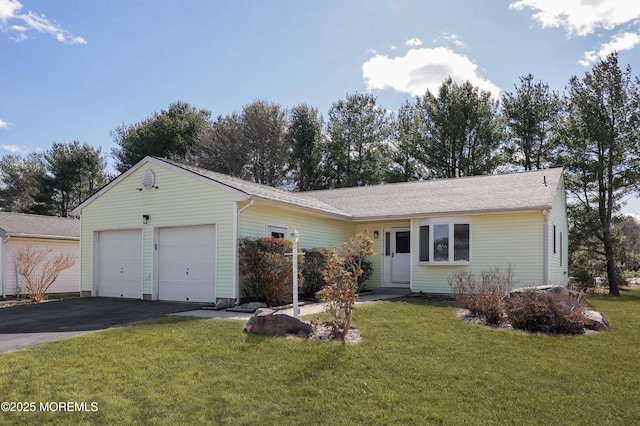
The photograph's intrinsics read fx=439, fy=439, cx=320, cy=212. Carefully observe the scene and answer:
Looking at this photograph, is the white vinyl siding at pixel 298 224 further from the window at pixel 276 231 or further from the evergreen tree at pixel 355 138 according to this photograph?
the evergreen tree at pixel 355 138

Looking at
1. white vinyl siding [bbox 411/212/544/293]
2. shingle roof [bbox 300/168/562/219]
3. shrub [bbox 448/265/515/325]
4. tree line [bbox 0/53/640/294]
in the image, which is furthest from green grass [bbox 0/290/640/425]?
tree line [bbox 0/53/640/294]

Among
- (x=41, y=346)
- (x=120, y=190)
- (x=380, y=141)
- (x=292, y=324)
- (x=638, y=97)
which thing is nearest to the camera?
(x=41, y=346)

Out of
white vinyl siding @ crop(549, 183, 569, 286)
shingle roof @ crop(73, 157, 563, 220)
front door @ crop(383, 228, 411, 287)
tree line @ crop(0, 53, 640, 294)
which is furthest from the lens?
tree line @ crop(0, 53, 640, 294)

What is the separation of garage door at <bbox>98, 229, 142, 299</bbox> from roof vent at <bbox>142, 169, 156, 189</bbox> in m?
1.45

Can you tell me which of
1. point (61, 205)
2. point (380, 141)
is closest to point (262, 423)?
point (380, 141)

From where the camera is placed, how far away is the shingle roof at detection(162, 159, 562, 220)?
13039mm

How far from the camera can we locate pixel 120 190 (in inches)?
544

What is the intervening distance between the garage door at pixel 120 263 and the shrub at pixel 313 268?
16.5ft

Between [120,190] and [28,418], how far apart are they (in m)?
10.1

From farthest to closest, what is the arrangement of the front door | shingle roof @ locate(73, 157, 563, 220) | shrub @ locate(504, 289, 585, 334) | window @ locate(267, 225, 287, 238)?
the front door → shingle roof @ locate(73, 157, 563, 220) → window @ locate(267, 225, 287, 238) → shrub @ locate(504, 289, 585, 334)

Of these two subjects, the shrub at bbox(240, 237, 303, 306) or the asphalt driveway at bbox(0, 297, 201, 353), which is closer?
the asphalt driveway at bbox(0, 297, 201, 353)

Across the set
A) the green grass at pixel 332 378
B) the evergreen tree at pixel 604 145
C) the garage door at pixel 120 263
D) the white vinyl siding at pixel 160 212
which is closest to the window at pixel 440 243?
the green grass at pixel 332 378

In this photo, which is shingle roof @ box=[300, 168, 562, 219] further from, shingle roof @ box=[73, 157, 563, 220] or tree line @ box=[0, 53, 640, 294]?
tree line @ box=[0, 53, 640, 294]

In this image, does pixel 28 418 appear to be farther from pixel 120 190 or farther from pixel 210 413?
pixel 120 190
